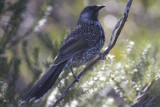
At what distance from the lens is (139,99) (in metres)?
2.97

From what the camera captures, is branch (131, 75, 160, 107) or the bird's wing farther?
the bird's wing

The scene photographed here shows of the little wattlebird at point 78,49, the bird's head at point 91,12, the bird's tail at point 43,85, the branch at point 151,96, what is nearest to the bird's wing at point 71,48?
the little wattlebird at point 78,49

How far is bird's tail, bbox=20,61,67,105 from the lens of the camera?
2.88 meters

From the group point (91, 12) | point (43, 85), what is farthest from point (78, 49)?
point (91, 12)

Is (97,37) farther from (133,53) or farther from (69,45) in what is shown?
(133,53)

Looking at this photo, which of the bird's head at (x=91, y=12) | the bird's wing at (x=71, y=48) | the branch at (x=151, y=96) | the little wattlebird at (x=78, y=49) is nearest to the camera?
the branch at (x=151, y=96)

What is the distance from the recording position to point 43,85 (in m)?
2.99

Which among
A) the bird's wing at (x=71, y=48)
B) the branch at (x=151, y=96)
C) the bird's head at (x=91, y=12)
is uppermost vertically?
the bird's head at (x=91, y=12)

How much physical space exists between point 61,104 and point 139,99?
913 mm

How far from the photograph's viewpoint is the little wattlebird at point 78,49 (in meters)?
2.99

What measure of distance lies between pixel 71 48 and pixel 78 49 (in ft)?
0.29

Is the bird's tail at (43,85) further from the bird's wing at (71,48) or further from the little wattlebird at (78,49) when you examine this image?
the bird's wing at (71,48)

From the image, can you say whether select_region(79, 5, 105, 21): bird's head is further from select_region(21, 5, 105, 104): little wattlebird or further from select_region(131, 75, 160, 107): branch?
select_region(131, 75, 160, 107): branch

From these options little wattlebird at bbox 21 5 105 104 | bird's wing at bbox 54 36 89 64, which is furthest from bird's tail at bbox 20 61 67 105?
bird's wing at bbox 54 36 89 64
